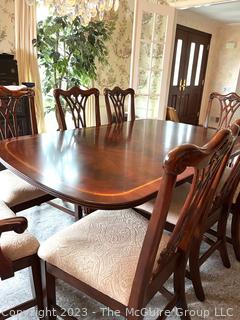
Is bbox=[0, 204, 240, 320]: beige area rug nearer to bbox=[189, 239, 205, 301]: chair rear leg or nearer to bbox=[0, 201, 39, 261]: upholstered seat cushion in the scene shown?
bbox=[189, 239, 205, 301]: chair rear leg

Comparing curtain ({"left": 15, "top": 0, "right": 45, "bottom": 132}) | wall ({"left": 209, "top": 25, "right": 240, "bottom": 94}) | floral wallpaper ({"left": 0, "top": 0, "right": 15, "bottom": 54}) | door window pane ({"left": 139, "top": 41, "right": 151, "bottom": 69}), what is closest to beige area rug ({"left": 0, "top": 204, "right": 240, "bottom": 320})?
curtain ({"left": 15, "top": 0, "right": 45, "bottom": 132})

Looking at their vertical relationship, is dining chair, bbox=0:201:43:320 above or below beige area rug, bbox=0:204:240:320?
above

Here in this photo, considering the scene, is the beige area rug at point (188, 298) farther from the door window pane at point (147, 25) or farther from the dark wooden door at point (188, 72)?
the dark wooden door at point (188, 72)

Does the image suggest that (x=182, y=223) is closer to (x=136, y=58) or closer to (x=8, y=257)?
(x=8, y=257)

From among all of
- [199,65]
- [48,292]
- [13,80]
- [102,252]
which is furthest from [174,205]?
[199,65]

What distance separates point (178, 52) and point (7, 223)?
499 cm

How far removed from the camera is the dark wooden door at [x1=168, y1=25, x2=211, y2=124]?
5.08m

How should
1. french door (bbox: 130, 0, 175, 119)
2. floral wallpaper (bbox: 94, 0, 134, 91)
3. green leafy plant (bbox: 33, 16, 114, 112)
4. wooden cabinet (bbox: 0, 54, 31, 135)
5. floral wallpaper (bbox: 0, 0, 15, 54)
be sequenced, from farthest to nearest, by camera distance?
floral wallpaper (bbox: 94, 0, 134, 91)
french door (bbox: 130, 0, 175, 119)
green leafy plant (bbox: 33, 16, 114, 112)
floral wallpaper (bbox: 0, 0, 15, 54)
wooden cabinet (bbox: 0, 54, 31, 135)

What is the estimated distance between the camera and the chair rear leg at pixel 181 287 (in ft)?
3.87

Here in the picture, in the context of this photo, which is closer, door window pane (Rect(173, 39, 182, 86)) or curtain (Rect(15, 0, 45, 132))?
curtain (Rect(15, 0, 45, 132))

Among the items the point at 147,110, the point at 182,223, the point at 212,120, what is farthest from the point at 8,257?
the point at 212,120

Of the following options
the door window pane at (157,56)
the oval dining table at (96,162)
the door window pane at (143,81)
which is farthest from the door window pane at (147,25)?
the oval dining table at (96,162)

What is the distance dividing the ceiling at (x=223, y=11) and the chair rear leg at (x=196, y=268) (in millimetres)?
4143

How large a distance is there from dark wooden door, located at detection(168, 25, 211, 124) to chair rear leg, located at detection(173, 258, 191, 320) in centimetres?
443
